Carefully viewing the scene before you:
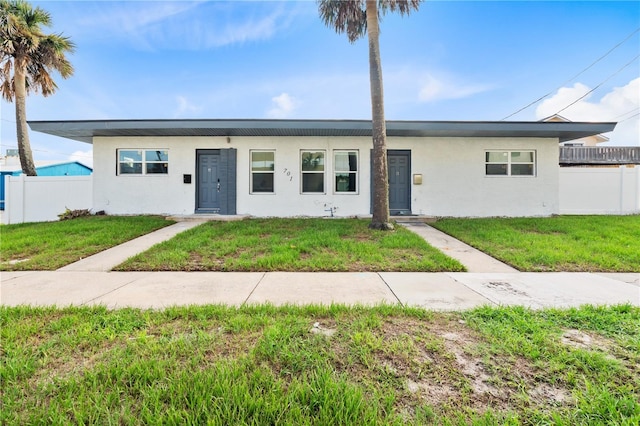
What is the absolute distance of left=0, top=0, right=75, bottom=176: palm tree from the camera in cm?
1134

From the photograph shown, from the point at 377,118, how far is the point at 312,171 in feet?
12.0

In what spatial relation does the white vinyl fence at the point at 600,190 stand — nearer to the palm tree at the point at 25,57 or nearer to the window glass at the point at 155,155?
the window glass at the point at 155,155

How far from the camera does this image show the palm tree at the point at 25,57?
11.3 m

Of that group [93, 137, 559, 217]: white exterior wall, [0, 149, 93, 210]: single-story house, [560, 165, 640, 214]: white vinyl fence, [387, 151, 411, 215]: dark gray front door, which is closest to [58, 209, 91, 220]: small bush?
[93, 137, 559, 217]: white exterior wall

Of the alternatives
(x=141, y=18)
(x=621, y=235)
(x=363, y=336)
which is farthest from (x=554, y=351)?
(x=141, y=18)

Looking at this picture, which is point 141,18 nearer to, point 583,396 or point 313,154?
point 313,154

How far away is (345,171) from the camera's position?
1102 centimetres

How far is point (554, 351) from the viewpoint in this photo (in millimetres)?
2262

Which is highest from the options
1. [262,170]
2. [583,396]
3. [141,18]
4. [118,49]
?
[118,49]

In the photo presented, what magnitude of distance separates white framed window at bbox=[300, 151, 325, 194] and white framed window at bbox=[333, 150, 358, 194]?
50 cm

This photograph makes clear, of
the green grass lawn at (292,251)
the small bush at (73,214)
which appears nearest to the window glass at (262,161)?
the green grass lawn at (292,251)

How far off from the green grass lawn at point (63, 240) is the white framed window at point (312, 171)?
5.01 m

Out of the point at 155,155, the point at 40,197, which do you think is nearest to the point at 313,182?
the point at 155,155

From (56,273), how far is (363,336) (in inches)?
212
